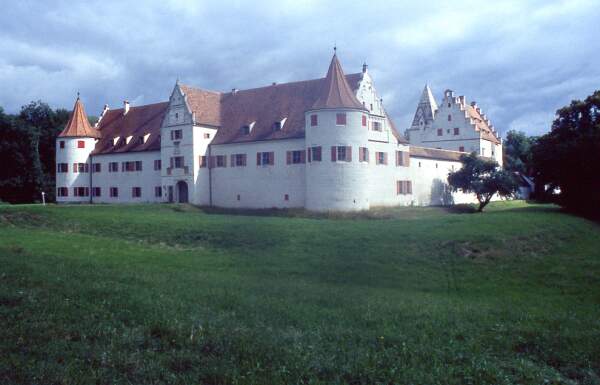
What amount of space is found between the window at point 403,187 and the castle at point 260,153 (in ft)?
0.34

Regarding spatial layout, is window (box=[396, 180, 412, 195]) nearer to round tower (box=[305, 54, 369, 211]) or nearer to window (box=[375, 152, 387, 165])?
window (box=[375, 152, 387, 165])

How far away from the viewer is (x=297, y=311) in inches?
488

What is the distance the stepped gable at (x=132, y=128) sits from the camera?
6069 cm

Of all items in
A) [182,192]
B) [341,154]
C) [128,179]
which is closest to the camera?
[341,154]

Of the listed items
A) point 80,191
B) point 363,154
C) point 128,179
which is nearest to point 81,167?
point 80,191

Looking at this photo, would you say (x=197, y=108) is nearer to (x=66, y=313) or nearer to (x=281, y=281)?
(x=281, y=281)

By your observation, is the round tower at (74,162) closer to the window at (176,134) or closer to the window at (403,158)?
the window at (176,134)

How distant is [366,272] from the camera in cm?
2152

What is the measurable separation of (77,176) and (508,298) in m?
57.0

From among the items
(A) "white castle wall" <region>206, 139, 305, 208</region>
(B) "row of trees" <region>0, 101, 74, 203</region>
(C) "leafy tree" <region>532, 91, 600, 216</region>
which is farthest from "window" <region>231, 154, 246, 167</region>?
(B) "row of trees" <region>0, 101, 74, 203</region>

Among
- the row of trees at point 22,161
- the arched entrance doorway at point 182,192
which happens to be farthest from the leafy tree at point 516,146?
the row of trees at point 22,161

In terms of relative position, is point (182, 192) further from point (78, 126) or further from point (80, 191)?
point (78, 126)

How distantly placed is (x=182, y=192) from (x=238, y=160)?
7.56 metres

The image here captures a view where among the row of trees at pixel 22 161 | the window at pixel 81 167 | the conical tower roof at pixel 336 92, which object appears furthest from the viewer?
the row of trees at pixel 22 161
